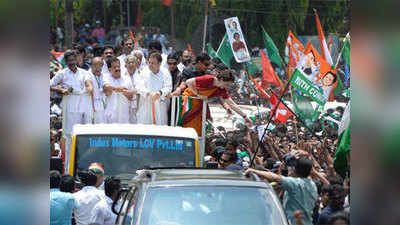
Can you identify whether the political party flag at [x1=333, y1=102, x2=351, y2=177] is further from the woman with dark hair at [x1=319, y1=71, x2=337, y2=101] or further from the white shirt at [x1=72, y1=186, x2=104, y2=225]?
the woman with dark hair at [x1=319, y1=71, x2=337, y2=101]

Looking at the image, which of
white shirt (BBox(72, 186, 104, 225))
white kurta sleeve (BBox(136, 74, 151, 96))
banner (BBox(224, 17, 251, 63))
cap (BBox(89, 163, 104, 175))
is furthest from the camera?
banner (BBox(224, 17, 251, 63))

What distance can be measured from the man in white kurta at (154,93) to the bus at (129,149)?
1.10 metres

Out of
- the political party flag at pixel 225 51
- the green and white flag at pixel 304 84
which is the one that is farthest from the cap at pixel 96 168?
the political party flag at pixel 225 51

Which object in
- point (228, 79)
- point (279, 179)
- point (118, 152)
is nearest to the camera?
point (279, 179)

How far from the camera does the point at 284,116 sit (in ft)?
37.8

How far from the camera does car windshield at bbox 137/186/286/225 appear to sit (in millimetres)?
5043

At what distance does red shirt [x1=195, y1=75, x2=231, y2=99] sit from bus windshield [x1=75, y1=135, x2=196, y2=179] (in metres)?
1.25

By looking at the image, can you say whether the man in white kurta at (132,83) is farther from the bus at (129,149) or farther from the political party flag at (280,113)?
the political party flag at (280,113)

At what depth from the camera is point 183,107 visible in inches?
360

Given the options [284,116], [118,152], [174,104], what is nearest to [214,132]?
Answer: [284,116]

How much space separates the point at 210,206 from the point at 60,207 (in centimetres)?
169

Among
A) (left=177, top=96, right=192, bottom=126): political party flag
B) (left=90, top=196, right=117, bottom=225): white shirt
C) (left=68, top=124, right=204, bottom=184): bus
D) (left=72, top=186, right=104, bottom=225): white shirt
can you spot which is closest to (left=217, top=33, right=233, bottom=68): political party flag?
(left=177, top=96, right=192, bottom=126): political party flag

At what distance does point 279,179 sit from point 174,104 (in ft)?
11.9
